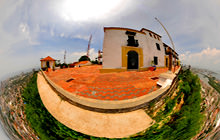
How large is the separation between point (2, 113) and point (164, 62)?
4.27 meters

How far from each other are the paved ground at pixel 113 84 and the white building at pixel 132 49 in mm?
145

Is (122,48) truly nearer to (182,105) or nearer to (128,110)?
(128,110)

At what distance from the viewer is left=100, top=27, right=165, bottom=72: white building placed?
59.3 inches

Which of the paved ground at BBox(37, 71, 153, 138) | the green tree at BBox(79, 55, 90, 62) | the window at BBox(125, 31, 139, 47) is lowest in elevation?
the paved ground at BBox(37, 71, 153, 138)

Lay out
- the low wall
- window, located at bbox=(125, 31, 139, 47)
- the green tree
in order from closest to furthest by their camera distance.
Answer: the low wall → window, located at bbox=(125, 31, 139, 47) → the green tree

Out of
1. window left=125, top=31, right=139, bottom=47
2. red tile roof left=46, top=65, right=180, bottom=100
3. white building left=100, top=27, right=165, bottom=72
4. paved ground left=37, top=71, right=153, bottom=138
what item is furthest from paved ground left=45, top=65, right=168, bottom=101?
window left=125, top=31, right=139, bottom=47

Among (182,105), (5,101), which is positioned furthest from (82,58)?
(5,101)

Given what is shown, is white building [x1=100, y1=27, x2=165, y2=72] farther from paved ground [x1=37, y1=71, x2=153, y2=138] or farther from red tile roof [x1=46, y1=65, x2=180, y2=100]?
paved ground [x1=37, y1=71, x2=153, y2=138]

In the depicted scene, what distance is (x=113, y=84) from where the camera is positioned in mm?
1570

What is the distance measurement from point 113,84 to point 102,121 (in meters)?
0.66

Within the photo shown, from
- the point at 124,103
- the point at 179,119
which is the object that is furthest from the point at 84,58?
the point at 179,119

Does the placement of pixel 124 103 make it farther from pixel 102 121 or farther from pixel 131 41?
pixel 131 41

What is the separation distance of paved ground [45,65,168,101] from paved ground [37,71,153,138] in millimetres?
284

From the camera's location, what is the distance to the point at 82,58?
1788mm
